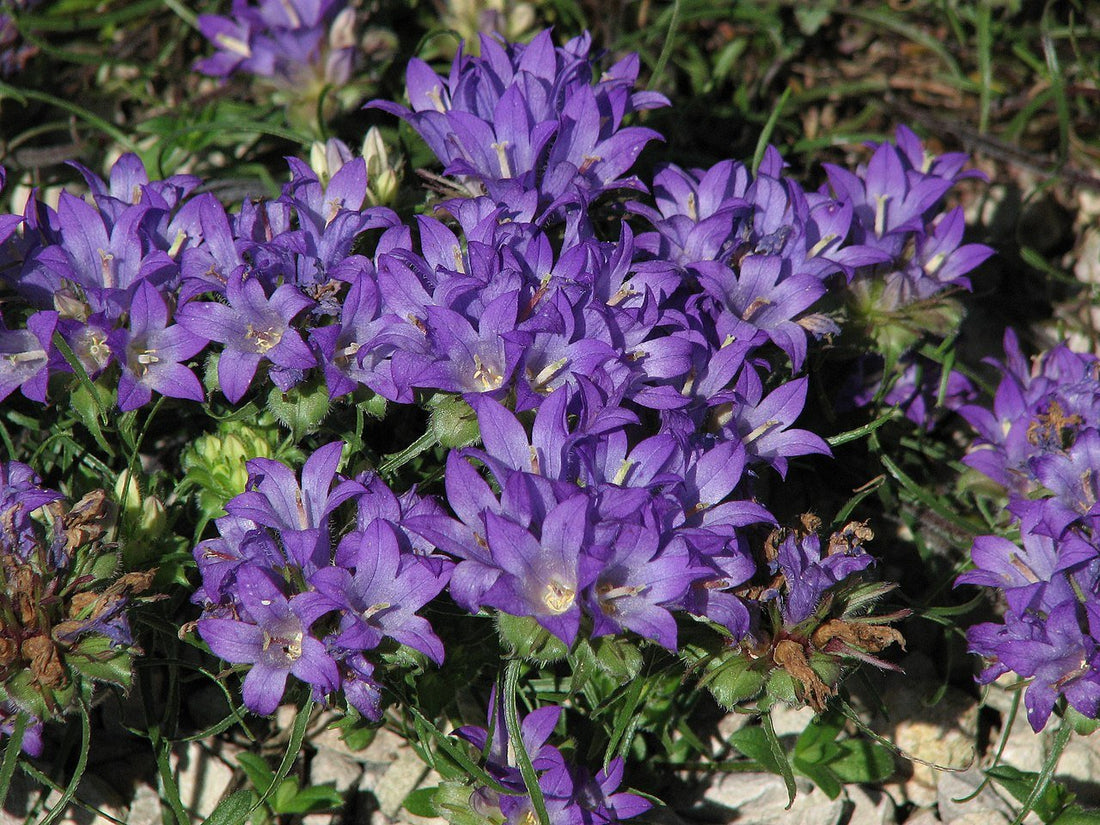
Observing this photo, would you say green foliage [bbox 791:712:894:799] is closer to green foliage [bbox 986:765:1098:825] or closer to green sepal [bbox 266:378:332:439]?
green foliage [bbox 986:765:1098:825]

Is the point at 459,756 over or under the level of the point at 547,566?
under

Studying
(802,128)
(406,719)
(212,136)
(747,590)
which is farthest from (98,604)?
(802,128)

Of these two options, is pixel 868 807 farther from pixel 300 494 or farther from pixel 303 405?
pixel 303 405

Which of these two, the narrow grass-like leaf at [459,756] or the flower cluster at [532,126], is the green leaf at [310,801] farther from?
the flower cluster at [532,126]

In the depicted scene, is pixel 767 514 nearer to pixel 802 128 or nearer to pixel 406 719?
pixel 406 719

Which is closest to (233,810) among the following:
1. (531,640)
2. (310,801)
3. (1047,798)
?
(310,801)

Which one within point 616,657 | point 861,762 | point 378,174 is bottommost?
point 861,762

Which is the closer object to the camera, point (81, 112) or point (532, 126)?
point (532, 126)
